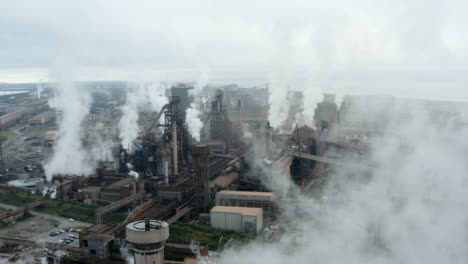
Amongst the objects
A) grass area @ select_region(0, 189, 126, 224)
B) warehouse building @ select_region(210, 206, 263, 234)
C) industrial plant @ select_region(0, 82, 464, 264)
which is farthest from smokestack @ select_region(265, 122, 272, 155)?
grass area @ select_region(0, 189, 126, 224)

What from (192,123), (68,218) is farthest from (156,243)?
(192,123)

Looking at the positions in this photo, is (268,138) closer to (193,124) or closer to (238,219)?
(193,124)

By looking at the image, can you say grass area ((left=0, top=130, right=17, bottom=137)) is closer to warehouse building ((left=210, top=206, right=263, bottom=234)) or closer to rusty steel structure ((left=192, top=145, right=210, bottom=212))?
rusty steel structure ((left=192, top=145, right=210, bottom=212))

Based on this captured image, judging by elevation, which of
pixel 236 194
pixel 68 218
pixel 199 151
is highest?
pixel 199 151

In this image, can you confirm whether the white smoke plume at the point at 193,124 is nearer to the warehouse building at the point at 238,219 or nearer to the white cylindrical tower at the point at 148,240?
the warehouse building at the point at 238,219

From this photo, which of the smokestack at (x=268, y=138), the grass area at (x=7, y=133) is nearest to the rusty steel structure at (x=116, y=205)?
the smokestack at (x=268, y=138)

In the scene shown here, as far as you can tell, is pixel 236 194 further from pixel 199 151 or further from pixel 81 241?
pixel 81 241
